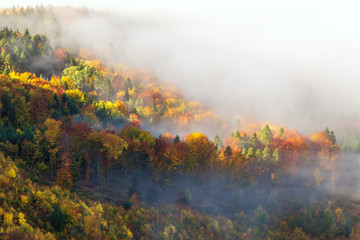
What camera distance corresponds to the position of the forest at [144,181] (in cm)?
4093

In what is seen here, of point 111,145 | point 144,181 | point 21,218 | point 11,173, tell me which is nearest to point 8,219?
point 21,218

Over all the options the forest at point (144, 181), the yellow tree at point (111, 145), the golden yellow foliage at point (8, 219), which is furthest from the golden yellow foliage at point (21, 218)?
the yellow tree at point (111, 145)

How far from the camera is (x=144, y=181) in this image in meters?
72.9

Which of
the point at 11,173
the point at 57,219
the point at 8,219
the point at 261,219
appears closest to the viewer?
the point at 8,219

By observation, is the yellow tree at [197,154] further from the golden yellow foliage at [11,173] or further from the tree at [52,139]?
the golden yellow foliage at [11,173]

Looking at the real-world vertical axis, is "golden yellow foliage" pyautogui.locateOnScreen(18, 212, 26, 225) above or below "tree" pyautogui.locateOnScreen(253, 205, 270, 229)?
above

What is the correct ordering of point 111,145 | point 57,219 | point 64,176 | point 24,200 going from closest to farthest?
1. point 57,219
2. point 24,200
3. point 64,176
4. point 111,145

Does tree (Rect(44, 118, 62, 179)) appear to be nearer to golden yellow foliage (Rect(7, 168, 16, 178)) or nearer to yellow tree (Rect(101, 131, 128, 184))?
yellow tree (Rect(101, 131, 128, 184))

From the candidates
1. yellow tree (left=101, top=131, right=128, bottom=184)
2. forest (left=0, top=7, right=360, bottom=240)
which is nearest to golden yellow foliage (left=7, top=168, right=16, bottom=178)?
forest (left=0, top=7, right=360, bottom=240)

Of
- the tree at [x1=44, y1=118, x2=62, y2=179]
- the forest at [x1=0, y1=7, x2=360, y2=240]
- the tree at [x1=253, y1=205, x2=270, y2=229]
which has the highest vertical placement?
the tree at [x1=44, y1=118, x2=62, y2=179]

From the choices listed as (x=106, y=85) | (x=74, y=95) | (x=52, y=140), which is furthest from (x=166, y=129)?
(x=52, y=140)

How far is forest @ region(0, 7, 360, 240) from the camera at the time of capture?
4093 cm

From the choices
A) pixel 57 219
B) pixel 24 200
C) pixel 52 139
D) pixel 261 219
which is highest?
pixel 52 139

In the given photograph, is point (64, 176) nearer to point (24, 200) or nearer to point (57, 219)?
point (24, 200)
